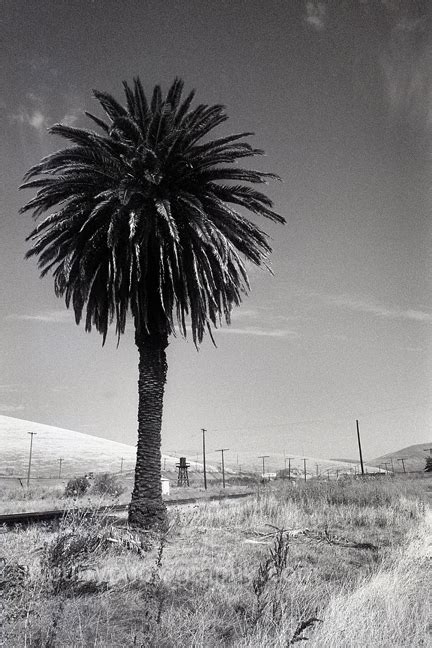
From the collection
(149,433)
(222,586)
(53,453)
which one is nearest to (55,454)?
(53,453)

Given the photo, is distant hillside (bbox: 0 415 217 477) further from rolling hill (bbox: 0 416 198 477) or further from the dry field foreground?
the dry field foreground

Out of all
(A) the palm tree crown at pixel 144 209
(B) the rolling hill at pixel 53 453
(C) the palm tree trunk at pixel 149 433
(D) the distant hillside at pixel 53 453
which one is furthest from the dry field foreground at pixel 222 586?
(B) the rolling hill at pixel 53 453

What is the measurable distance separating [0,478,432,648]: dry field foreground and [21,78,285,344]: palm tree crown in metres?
6.06

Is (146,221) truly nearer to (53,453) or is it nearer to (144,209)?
(144,209)

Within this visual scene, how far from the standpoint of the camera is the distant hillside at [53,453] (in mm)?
63656

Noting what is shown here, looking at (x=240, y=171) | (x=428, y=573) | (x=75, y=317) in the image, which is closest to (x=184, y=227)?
(x=240, y=171)

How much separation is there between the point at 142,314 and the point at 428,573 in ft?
29.4

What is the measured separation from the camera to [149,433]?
44.3 ft

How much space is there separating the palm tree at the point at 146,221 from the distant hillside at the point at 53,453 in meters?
47.3

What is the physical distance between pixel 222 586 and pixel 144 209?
979cm

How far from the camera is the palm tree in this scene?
43.5ft

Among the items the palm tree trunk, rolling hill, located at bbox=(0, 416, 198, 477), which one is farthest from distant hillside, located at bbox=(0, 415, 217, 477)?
the palm tree trunk

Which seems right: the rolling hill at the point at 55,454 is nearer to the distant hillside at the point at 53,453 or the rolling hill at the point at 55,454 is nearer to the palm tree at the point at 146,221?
the distant hillside at the point at 53,453

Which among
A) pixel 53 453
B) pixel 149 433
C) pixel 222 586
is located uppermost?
pixel 53 453
